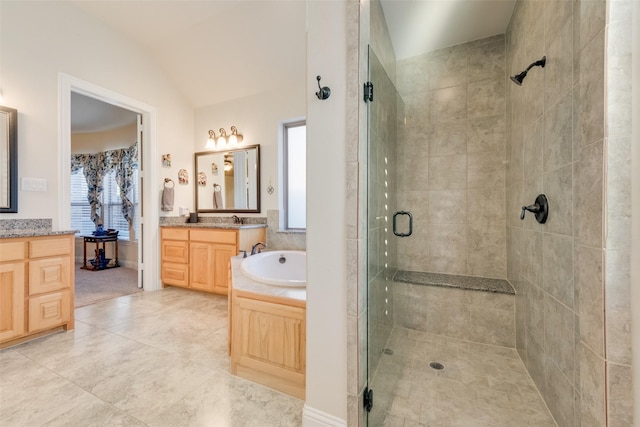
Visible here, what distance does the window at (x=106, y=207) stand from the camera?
4805 mm

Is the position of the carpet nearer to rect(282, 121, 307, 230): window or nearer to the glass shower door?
rect(282, 121, 307, 230): window

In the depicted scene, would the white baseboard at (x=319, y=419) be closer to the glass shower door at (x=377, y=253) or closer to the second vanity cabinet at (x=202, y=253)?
the glass shower door at (x=377, y=253)

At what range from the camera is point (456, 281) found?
2158mm

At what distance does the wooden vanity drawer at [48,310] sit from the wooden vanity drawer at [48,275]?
59 millimetres

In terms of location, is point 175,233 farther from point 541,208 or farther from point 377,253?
point 541,208

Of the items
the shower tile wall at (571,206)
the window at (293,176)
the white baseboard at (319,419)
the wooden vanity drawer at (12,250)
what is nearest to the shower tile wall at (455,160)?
the shower tile wall at (571,206)

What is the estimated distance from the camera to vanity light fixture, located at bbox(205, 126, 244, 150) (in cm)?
361

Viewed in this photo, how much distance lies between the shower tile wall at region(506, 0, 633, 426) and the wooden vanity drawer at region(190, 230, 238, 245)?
2686 mm

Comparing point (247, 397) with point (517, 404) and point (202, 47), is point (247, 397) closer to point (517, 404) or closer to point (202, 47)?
point (517, 404)

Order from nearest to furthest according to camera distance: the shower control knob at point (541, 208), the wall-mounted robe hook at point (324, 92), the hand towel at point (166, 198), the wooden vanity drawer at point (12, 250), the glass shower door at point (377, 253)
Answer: the wall-mounted robe hook at point (324, 92), the glass shower door at point (377, 253), the shower control knob at point (541, 208), the wooden vanity drawer at point (12, 250), the hand towel at point (166, 198)

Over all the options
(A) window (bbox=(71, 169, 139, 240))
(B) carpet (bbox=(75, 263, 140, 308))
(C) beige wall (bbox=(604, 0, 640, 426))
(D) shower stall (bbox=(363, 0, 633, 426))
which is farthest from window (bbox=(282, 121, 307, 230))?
(A) window (bbox=(71, 169, 139, 240))

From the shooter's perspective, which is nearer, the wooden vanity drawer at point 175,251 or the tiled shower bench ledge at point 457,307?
the tiled shower bench ledge at point 457,307

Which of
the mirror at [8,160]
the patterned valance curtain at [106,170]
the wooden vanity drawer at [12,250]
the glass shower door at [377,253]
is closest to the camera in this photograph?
the glass shower door at [377,253]

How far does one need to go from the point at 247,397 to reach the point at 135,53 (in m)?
3.89
